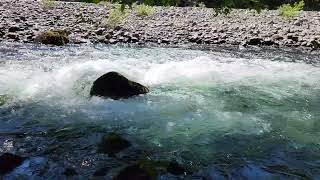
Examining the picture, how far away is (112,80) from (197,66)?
370cm

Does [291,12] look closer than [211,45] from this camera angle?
No

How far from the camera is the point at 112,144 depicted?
674 cm

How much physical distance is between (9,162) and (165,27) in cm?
1400

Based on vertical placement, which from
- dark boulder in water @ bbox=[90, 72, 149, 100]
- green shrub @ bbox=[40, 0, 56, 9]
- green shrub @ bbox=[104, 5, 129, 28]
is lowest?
green shrub @ bbox=[40, 0, 56, 9]

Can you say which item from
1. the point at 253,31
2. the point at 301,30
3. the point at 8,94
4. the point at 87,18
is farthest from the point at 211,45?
the point at 8,94

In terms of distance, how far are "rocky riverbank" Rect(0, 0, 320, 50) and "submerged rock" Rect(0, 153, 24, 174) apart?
10100 millimetres

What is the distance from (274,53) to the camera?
1520 centimetres

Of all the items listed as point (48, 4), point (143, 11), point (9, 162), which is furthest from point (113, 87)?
point (48, 4)

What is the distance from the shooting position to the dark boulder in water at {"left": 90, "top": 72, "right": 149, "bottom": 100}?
9273 millimetres

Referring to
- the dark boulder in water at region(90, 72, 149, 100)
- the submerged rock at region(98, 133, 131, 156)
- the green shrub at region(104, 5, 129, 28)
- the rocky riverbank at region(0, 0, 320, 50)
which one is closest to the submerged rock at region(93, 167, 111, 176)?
the submerged rock at region(98, 133, 131, 156)

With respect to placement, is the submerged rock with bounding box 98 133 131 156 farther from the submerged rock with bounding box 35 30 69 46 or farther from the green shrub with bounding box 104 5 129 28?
the green shrub with bounding box 104 5 129 28

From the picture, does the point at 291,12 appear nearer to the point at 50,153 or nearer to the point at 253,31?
the point at 253,31

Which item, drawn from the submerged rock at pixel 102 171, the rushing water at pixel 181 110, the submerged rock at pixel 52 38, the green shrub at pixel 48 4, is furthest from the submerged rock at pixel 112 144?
the green shrub at pixel 48 4

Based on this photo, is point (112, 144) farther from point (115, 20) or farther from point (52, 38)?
point (115, 20)
